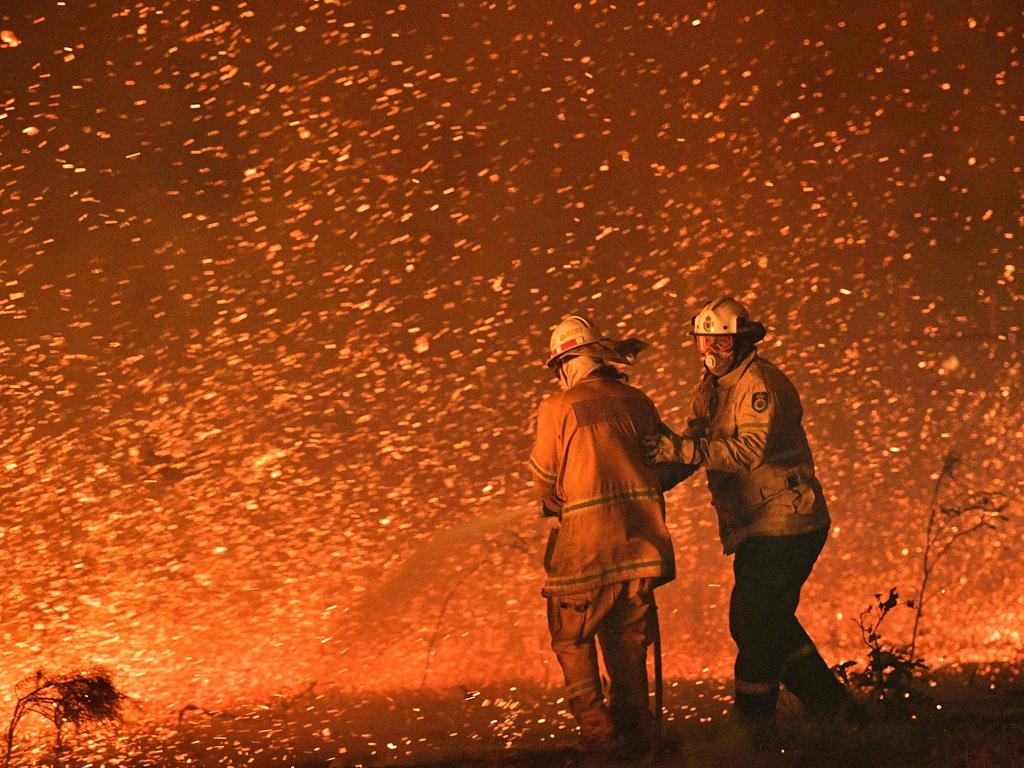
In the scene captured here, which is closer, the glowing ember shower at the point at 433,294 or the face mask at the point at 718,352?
the face mask at the point at 718,352

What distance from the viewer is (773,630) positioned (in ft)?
12.4

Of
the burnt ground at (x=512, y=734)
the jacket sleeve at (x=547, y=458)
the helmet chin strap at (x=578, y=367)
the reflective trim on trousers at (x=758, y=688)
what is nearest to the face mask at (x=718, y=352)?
the helmet chin strap at (x=578, y=367)

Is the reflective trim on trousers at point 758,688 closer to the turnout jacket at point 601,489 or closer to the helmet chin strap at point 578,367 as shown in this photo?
the turnout jacket at point 601,489

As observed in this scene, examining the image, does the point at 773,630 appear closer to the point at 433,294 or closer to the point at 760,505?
the point at 760,505

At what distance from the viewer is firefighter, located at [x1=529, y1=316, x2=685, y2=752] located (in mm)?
3660

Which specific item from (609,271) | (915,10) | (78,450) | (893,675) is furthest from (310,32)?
(893,675)

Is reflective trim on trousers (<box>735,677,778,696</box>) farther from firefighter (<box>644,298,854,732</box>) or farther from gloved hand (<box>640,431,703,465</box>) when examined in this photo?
gloved hand (<box>640,431,703,465</box>)

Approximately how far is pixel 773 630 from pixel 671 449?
67cm

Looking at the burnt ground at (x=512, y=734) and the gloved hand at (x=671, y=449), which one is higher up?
the gloved hand at (x=671, y=449)

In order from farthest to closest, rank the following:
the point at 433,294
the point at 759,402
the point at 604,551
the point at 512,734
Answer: the point at 433,294
the point at 512,734
the point at 759,402
the point at 604,551

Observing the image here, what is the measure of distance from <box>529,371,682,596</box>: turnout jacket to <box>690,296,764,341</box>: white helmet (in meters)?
0.32

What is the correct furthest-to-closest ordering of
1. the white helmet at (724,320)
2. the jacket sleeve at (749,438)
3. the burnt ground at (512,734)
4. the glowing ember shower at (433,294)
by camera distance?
1. the glowing ember shower at (433,294)
2. the white helmet at (724,320)
3. the jacket sleeve at (749,438)
4. the burnt ground at (512,734)

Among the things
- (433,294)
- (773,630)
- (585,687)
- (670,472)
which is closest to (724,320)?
(670,472)

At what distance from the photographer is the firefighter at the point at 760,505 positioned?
3.74 m
